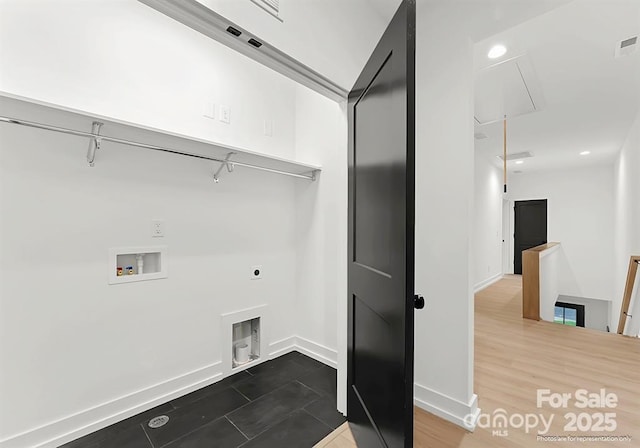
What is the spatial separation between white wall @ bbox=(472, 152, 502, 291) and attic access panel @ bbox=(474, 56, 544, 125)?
7.06 ft

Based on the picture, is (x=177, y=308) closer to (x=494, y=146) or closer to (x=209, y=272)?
(x=209, y=272)

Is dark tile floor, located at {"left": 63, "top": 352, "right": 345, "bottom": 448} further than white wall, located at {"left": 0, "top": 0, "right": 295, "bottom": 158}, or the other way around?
dark tile floor, located at {"left": 63, "top": 352, "right": 345, "bottom": 448}

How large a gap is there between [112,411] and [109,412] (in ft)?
0.05

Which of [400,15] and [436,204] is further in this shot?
[436,204]

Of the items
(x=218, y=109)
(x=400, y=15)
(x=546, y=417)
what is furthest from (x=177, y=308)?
(x=546, y=417)

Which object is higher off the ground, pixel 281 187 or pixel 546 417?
pixel 281 187

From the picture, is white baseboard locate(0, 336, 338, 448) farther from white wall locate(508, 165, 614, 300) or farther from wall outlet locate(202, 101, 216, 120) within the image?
white wall locate(508, 165, 614, 300)

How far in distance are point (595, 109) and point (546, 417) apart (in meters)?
3.70

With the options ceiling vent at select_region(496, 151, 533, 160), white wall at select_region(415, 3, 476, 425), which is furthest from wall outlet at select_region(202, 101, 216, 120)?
ceiling vent at select_region(496, 151, 533, 160)

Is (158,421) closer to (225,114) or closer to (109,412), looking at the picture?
(109,412)

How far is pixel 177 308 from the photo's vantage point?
2180 millimetres

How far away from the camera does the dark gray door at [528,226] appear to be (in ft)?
24.5

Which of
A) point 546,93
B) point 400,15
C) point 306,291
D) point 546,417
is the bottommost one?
point 546,417

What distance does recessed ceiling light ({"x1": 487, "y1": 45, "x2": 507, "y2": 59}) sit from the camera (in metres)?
2.20
